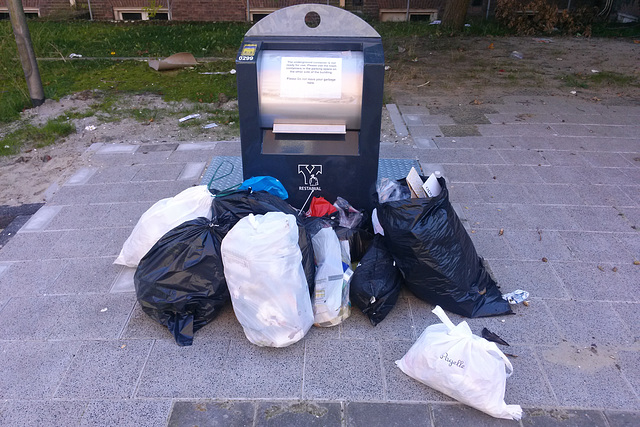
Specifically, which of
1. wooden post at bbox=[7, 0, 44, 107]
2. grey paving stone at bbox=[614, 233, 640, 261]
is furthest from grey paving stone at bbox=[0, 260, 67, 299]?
grey paving stone at bbox=[614, 233, 640, 261]

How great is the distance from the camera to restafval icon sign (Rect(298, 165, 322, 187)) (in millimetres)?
3549

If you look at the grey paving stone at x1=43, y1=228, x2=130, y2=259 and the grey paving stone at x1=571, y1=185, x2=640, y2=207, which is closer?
the grey paving stone at x1=43, y1=228, x2=130, y2=259

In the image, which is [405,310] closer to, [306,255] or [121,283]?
[306,255]

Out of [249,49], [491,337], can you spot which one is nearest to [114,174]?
[249,49]

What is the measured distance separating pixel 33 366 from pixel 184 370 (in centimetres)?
82

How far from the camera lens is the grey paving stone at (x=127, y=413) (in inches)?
92.8

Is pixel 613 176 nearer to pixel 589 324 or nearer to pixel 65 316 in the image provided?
pixel 589 324

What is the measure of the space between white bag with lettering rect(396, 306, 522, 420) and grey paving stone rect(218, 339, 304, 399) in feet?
2.20

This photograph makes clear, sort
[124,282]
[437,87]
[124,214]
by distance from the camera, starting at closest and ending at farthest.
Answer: [124,282] < [124,214] < [437,87]

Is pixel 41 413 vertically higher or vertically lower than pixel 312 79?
lower

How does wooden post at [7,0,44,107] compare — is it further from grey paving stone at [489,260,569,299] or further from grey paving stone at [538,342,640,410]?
grey paving stone at [538,342,640,410]

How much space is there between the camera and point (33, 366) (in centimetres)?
268

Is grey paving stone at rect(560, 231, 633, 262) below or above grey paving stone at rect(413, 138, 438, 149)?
below

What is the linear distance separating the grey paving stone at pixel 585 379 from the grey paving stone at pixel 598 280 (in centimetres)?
53
